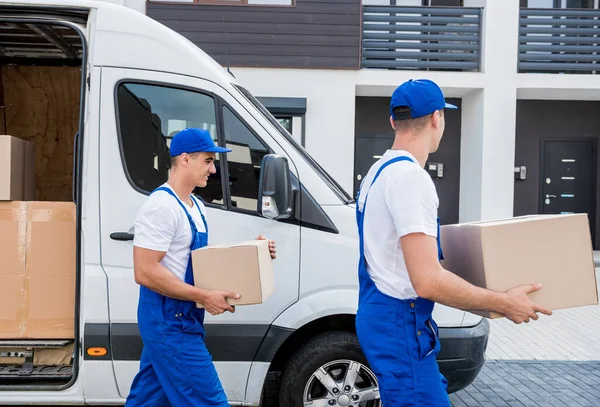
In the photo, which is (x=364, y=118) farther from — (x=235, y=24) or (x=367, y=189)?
(x=367, y=189)

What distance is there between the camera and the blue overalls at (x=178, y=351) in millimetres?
2859

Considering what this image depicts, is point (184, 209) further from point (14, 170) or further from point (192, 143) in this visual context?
point (14, 170)

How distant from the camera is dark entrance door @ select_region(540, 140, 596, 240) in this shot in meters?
14.6

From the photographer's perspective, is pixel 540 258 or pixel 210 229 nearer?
pixel 540 258

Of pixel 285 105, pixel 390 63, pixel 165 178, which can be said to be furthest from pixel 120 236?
pixel 390 63

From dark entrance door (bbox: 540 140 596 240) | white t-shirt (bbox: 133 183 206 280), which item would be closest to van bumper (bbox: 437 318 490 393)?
white t-shirt (bbox: 133 183 206 280)

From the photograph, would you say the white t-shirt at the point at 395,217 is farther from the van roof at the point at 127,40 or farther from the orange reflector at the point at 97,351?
A: the orange reflector at the point at 97,351

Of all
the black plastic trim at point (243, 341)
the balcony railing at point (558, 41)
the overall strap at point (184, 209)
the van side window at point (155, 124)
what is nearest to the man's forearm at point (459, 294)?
the overall strap at point (184, 209)

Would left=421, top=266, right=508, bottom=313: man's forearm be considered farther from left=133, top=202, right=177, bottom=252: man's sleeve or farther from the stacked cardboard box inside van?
the stacked cardboard box inside van

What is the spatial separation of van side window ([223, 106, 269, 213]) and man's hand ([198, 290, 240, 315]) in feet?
3.02

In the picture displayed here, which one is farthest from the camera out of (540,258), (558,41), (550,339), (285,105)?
(558,41)

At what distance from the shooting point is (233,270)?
2.93 meters

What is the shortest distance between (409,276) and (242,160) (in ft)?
6.10

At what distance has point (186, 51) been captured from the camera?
3.80 m
